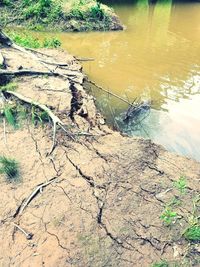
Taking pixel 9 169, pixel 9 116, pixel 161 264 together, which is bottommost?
pixel 161 264

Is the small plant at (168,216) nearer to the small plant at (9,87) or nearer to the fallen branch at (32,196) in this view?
the fallen branch at (32,196)

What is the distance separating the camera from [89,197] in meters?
4.14

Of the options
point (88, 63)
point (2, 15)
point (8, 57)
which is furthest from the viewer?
point (2, 15)

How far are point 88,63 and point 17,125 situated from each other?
14.5ft

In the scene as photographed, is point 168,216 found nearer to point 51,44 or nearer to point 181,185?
point 181,185

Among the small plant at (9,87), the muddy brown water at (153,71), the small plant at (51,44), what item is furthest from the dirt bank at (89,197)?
the small plant at (51,44)

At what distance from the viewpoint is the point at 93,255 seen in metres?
3.55

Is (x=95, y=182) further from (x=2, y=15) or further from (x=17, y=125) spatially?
(x=2, y=15)

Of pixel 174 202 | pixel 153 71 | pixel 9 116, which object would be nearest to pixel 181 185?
pixel 174 202

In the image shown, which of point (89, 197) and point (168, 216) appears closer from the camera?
point (168, 216)

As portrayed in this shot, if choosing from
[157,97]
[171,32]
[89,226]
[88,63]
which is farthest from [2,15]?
[89,226]

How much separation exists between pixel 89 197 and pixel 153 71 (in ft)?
17.8

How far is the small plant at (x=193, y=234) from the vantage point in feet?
12.4

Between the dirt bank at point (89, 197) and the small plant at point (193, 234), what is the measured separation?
0.13 ft
